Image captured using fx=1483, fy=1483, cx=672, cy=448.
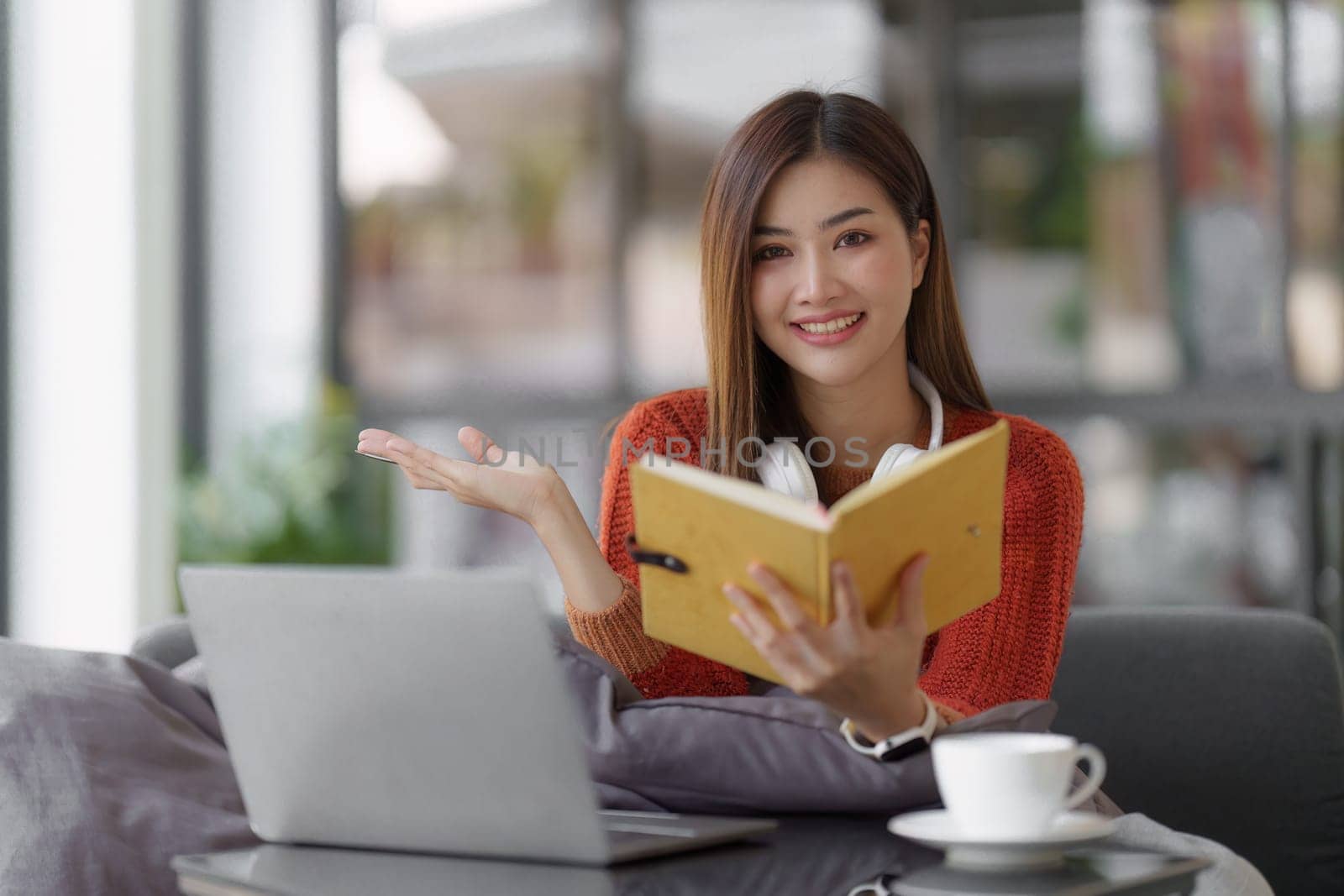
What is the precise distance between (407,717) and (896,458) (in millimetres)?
714

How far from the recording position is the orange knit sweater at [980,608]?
1468mm

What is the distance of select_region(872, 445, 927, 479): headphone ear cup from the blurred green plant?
2700 mm

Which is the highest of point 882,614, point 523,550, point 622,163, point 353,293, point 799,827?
point 622,163

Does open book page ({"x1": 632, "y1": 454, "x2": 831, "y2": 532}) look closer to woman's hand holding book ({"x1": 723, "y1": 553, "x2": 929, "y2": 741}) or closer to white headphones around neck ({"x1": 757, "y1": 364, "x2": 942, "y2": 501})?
woman's hand holding book ({"x1": 723, "y1": 553, "x2": 929, "y2": 741})

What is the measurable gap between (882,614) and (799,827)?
0.55 feet

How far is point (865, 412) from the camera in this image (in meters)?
1.64

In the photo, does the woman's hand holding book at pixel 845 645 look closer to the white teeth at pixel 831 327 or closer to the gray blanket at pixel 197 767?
the gray blanket at pixel 197 767

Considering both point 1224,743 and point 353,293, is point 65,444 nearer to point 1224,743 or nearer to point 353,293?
point 353,293

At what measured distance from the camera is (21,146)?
374 centimetres

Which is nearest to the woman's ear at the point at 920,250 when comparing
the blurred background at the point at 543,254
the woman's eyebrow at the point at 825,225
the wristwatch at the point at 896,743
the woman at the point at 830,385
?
the woman at the point at 830,385

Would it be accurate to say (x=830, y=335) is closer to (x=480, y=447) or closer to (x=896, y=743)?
(x=480, y=447)

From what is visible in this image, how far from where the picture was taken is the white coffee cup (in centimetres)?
86

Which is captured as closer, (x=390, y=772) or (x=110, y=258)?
(x=390, y=772)

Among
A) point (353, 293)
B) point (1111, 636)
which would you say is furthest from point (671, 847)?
point (353, 293)
